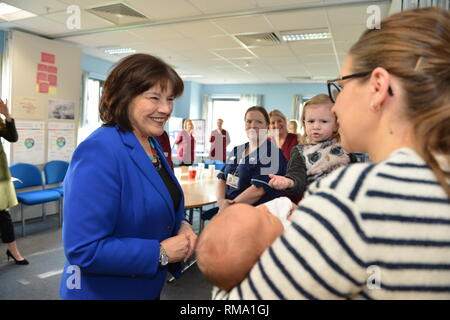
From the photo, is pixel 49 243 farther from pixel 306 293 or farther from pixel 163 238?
pixel 306 293

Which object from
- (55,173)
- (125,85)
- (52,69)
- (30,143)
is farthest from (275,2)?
(30,143)

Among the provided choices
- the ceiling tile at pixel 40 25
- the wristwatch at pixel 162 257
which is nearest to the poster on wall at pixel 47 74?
the ceiling tile at pixel 40 25

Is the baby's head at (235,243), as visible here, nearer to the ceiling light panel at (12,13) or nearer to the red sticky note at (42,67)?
the ceiling light panel at (12,13)

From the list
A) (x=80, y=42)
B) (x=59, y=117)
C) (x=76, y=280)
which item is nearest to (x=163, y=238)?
(x=76, y=280)

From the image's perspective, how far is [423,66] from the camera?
563 millimetres

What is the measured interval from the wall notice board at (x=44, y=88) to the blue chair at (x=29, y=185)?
0.41 m

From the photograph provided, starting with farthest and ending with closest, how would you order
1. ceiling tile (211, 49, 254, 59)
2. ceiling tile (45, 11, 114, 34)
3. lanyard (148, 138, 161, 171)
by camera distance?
ceiling tile (211, 49, 254, 59) → ceiling tile (45, 11, 114, 34) → lanyard (148, 138, 161, 171)

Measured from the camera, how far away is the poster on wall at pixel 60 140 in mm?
5938

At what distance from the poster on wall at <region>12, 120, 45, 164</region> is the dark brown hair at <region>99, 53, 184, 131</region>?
4.96 metres

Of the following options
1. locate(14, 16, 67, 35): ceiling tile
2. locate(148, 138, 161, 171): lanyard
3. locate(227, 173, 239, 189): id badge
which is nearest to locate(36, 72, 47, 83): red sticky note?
locate(14, 16, 67, 35): ceiling tile

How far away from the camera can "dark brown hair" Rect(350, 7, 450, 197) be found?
551mm

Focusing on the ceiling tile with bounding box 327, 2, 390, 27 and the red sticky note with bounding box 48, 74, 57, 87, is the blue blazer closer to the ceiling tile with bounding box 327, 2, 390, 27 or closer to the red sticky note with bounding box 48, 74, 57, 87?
the ceiling tile with bounding box 327, 2, 390, 27

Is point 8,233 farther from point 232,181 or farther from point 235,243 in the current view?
point 235,243

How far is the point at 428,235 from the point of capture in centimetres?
48
